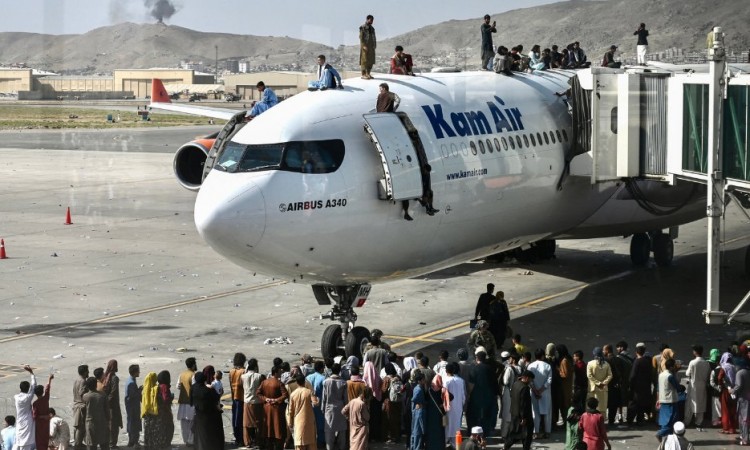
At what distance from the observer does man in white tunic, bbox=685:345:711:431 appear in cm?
1892

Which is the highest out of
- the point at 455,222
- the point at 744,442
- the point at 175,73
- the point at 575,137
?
the point at 175,73

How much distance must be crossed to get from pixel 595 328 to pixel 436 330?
11.5 ft

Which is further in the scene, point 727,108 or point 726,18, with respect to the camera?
point 726,18

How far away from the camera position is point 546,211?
26.0 meters

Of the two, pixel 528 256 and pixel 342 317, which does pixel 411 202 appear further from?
pixel 528 256

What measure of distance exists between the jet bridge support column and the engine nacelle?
14.3 meters

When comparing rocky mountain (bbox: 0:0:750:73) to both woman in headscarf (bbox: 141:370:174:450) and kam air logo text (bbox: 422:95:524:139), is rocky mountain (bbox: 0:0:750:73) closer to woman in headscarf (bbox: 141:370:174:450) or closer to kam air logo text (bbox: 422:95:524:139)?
kam air logo text (bbox: 422:95:524:139)

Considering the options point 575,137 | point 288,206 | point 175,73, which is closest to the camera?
point 288,206

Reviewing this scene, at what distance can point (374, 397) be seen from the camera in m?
18.4

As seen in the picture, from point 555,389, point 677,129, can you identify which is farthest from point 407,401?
point 677,129

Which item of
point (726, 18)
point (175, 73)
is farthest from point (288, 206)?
point (175, 73)

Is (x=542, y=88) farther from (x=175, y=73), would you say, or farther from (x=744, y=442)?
(x=175, y=73)

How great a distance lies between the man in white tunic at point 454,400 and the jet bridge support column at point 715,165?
5.61m

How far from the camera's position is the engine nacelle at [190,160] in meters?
31.1
